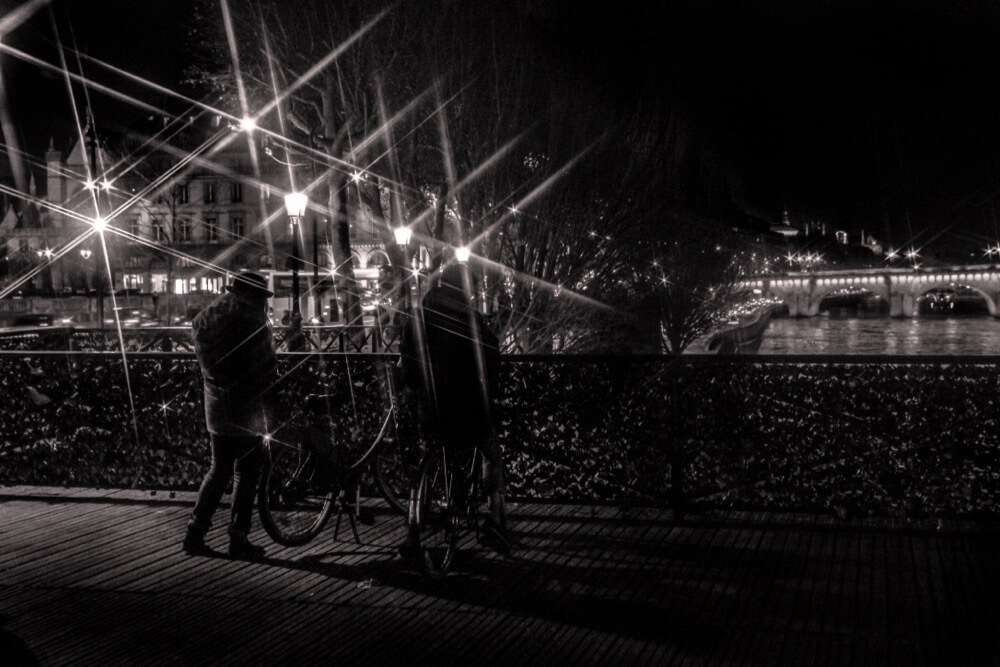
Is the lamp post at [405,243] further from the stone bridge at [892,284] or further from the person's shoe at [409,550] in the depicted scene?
the stone bridge at [892,284]

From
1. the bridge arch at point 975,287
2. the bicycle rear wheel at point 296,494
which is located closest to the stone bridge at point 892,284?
the bridge arch at point 975,287

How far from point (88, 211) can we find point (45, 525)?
240 ft

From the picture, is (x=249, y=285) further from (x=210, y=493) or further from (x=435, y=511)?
(x=435, y=511)

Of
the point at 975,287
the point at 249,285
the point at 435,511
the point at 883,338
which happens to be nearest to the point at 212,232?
the point at 883,338

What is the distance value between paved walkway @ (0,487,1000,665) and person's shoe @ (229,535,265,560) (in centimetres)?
13

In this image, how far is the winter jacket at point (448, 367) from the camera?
21.1 ft

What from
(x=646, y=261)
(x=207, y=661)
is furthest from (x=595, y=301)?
(x=207, y=661)

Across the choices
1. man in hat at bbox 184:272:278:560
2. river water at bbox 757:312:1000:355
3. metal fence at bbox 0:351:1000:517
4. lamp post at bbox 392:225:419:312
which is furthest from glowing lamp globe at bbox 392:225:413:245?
river water at bbox 757:312:1000:355

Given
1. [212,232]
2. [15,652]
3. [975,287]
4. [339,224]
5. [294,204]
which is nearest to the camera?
[15,652]

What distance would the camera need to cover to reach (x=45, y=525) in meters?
7.98

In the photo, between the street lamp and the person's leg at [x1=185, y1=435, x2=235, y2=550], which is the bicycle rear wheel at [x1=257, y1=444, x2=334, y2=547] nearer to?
the person's leg at [x1=185, y1=435, x2=235, y2=550]

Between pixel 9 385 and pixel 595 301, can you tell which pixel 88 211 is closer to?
pixel 595 301

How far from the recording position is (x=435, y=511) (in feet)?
22.5

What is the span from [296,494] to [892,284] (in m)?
102
